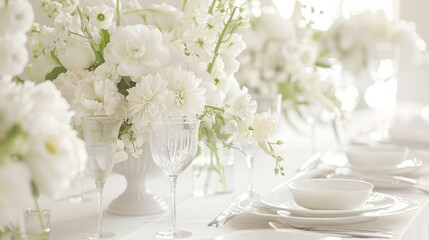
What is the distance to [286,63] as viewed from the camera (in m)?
2.90

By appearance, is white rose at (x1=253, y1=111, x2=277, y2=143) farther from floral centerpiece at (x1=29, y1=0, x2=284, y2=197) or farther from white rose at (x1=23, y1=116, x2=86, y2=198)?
white rose at (x1=23, y1=116, x2=86, y2=198)

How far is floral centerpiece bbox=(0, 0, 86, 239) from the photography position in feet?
3.00

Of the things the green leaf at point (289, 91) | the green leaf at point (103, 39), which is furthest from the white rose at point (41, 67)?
the green leaf at point (289, 91)

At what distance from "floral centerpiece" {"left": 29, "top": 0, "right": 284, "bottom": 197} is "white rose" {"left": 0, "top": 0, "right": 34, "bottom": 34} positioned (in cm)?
54

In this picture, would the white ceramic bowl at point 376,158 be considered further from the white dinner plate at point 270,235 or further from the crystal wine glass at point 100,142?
the crystal wine glass at point 100,142

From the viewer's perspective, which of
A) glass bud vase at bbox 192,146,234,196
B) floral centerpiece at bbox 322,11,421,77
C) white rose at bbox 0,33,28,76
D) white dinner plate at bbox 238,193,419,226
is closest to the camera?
white rose at bbox 0,33,28,76

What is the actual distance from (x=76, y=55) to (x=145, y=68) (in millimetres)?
145

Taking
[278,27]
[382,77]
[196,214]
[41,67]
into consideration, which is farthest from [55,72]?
[382,77]

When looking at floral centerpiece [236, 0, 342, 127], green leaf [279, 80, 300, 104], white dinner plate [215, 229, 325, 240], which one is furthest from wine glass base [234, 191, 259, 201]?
green leaf [279, 80, 300, 104]

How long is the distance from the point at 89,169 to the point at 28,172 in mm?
499

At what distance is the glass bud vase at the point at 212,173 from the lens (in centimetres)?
203

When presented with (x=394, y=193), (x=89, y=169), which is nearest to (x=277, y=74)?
(x=394, y=193)

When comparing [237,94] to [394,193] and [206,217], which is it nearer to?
[206,217]

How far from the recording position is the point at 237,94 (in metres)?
1.86
